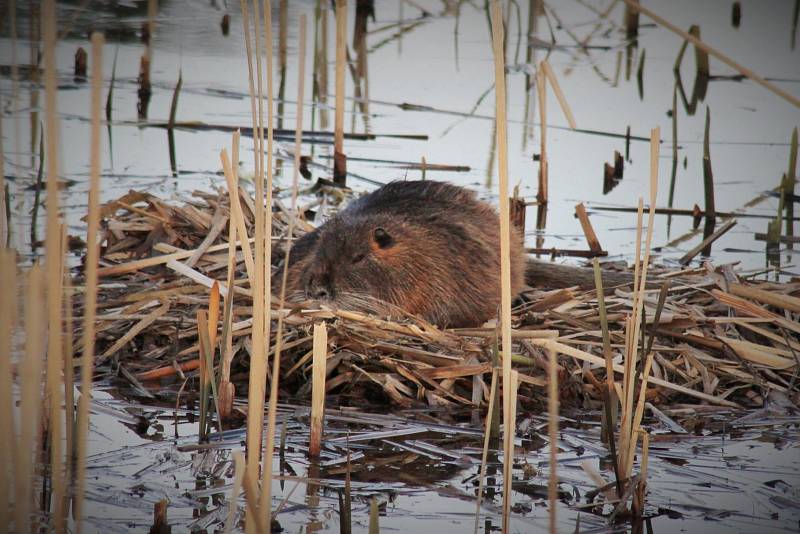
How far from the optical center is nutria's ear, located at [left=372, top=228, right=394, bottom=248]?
4773mm

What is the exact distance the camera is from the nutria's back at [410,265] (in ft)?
15.5

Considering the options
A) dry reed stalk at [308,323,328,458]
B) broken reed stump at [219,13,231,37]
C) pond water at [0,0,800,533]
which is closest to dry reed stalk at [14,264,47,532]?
pond water at [0,0,800,533]

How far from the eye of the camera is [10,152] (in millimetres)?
7289

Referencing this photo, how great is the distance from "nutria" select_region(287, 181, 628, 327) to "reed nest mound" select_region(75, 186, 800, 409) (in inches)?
7.0

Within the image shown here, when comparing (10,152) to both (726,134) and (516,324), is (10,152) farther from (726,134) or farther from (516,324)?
(726,134)

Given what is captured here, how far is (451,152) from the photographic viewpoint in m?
8.02

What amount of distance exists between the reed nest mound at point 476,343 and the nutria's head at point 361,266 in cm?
20

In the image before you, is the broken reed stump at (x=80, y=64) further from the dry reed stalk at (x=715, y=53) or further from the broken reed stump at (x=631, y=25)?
the dry reed stalk at (x=715, y=53)

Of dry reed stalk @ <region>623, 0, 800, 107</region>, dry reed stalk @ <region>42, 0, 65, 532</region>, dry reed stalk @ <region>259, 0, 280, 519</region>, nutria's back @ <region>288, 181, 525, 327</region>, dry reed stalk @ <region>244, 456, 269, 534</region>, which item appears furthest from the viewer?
nutria's back @ <region>288, 181, 525, 327</region>

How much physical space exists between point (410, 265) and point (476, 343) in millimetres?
666

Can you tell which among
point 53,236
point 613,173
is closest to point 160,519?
point 53,236

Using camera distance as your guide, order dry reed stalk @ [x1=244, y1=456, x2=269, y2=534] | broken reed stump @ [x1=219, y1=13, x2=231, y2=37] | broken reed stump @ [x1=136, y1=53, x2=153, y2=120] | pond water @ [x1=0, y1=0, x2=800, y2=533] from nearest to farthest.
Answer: dry reed stalk @ [x1=244, y1=456, x2=269, y2=534], pond water @ [x1=0, y1=0, x2=800, y2=533], broken reed stump @ [x1=136, y1=53, x2=153, y2=120], broken reed stump @ [x1=219, y1=13, x2=231, y2=37]

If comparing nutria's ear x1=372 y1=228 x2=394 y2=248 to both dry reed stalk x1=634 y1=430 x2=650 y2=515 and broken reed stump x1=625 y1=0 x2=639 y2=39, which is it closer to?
dry reed stalk x1=634 y1=430 x2=650 y2=515

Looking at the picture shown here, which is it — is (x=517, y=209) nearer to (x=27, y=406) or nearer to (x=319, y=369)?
(x=319, y=369)
